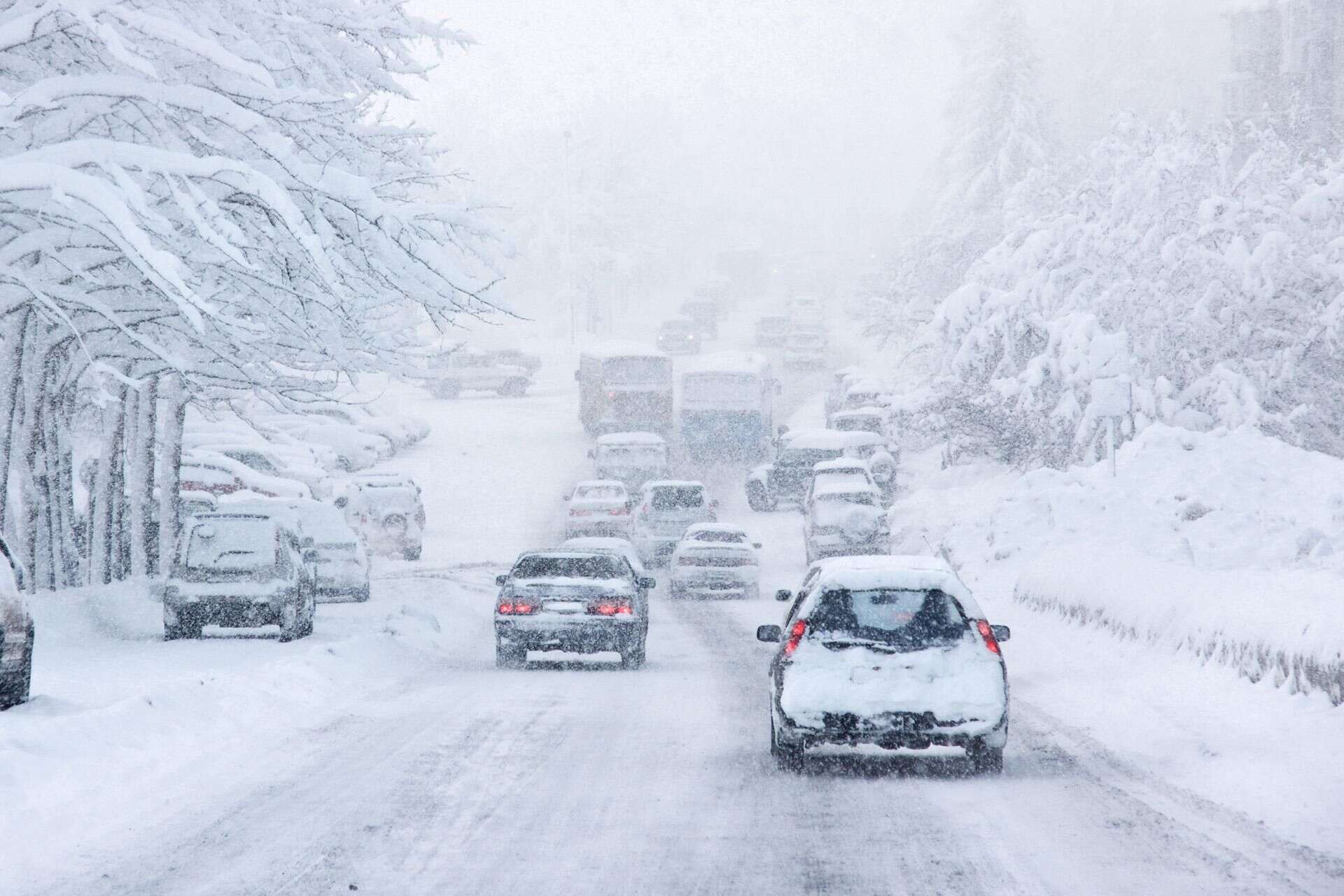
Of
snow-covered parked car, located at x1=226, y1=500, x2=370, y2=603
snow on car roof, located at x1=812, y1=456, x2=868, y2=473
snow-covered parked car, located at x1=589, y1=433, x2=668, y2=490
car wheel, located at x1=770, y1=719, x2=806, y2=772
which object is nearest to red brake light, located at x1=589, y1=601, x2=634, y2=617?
car wheel, located at x1=770, y1=719, x2=806, y2=772

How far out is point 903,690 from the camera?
488 inches

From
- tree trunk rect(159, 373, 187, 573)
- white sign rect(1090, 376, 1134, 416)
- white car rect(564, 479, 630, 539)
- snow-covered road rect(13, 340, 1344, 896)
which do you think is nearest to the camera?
snow-covered road rect(13, 340, 1344, 896)

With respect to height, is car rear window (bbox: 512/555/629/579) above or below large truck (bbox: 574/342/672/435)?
below

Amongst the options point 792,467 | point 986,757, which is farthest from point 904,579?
point 792,467

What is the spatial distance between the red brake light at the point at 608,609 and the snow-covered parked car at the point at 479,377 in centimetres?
5779

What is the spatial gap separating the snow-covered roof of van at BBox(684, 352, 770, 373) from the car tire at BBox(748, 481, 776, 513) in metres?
5.67

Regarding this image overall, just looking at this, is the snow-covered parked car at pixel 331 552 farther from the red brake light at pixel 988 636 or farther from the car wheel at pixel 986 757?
the car wheel at pixel 986 757

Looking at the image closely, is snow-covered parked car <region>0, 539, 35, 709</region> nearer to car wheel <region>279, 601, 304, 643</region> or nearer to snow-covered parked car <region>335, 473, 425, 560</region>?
car wheel <region>279, 601, 304, 643</region>

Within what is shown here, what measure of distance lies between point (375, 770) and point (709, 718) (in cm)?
431

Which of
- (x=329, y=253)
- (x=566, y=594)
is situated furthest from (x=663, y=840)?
(x=566, y=594)

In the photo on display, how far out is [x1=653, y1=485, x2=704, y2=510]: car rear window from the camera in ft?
128

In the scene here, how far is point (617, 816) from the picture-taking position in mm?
10531

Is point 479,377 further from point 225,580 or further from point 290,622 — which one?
point 225,580

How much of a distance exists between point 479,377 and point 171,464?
49.2m
